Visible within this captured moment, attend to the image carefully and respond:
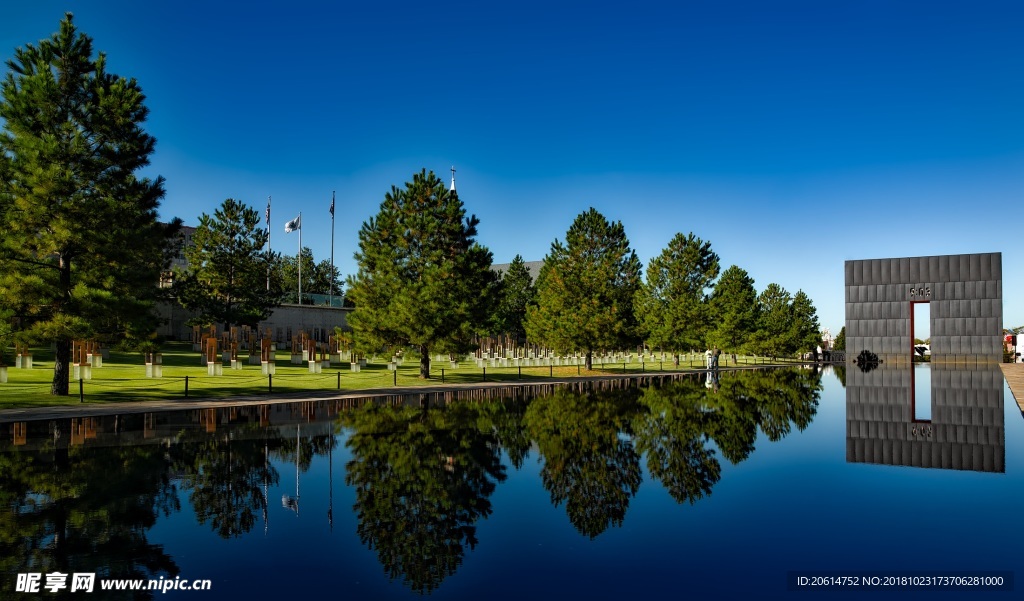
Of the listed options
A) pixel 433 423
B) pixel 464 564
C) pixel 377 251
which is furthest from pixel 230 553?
pixel 377 251

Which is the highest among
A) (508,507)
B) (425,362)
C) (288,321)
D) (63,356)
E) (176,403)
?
(288,321)

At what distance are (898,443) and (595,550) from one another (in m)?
13.2

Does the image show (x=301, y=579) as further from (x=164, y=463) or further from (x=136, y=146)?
(x=136, y=146)

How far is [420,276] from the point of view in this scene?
4019 centimetres

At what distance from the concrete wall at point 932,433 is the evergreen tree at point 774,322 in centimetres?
4944

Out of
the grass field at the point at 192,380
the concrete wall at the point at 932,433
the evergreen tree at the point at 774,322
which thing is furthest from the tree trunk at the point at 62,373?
the evergreen tree at the point at 774,322

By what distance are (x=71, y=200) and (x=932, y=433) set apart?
102 feet

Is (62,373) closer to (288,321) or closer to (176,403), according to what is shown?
(176,403)

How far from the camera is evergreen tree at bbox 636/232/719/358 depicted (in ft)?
226

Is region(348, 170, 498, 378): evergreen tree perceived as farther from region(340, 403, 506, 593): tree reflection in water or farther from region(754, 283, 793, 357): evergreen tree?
region(754, 283, 793, 357): evergreen tree

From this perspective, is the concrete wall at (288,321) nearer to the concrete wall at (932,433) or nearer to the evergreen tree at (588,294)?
the evergreen tree at (588,294)

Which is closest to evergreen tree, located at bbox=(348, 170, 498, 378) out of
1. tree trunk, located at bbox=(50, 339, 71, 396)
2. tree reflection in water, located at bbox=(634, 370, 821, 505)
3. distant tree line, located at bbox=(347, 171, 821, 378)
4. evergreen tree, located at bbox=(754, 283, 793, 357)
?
distant tree line, located at bbox=(347, 171, 821, 378)

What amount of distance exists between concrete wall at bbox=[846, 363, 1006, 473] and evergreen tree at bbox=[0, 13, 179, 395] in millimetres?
26142

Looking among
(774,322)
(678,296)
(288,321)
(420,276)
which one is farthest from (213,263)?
(774,322)
